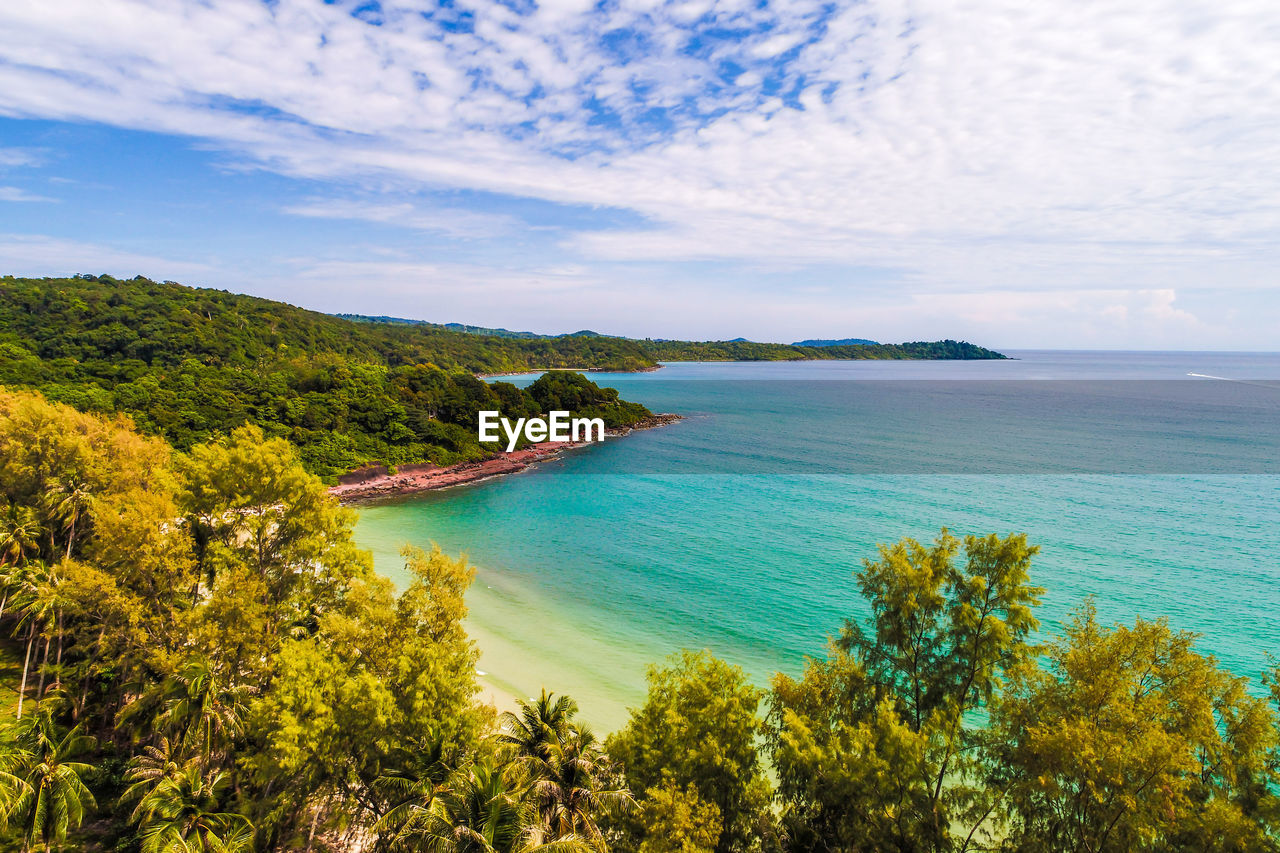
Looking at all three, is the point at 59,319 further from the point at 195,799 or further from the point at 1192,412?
the point at 1192,412

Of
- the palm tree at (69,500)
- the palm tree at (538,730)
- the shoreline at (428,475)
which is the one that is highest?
the palm tree at (69,500)

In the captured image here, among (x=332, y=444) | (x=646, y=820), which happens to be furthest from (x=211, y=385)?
(x=646, y=820)

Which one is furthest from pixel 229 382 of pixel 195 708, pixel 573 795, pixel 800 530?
pixel 573 795

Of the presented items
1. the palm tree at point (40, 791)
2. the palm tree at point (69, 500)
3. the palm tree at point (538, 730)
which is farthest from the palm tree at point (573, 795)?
the palm tree at point (69, 500)

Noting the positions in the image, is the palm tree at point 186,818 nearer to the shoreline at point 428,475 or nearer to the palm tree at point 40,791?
the palm tree at point 40,791

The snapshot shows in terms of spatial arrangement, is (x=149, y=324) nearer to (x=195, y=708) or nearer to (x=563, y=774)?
(x=195, y=708)

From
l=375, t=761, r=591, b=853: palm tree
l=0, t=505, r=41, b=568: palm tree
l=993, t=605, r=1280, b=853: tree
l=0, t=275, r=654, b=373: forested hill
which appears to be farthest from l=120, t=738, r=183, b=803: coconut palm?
l=0, t=275, r=654, b=373: forested hill
